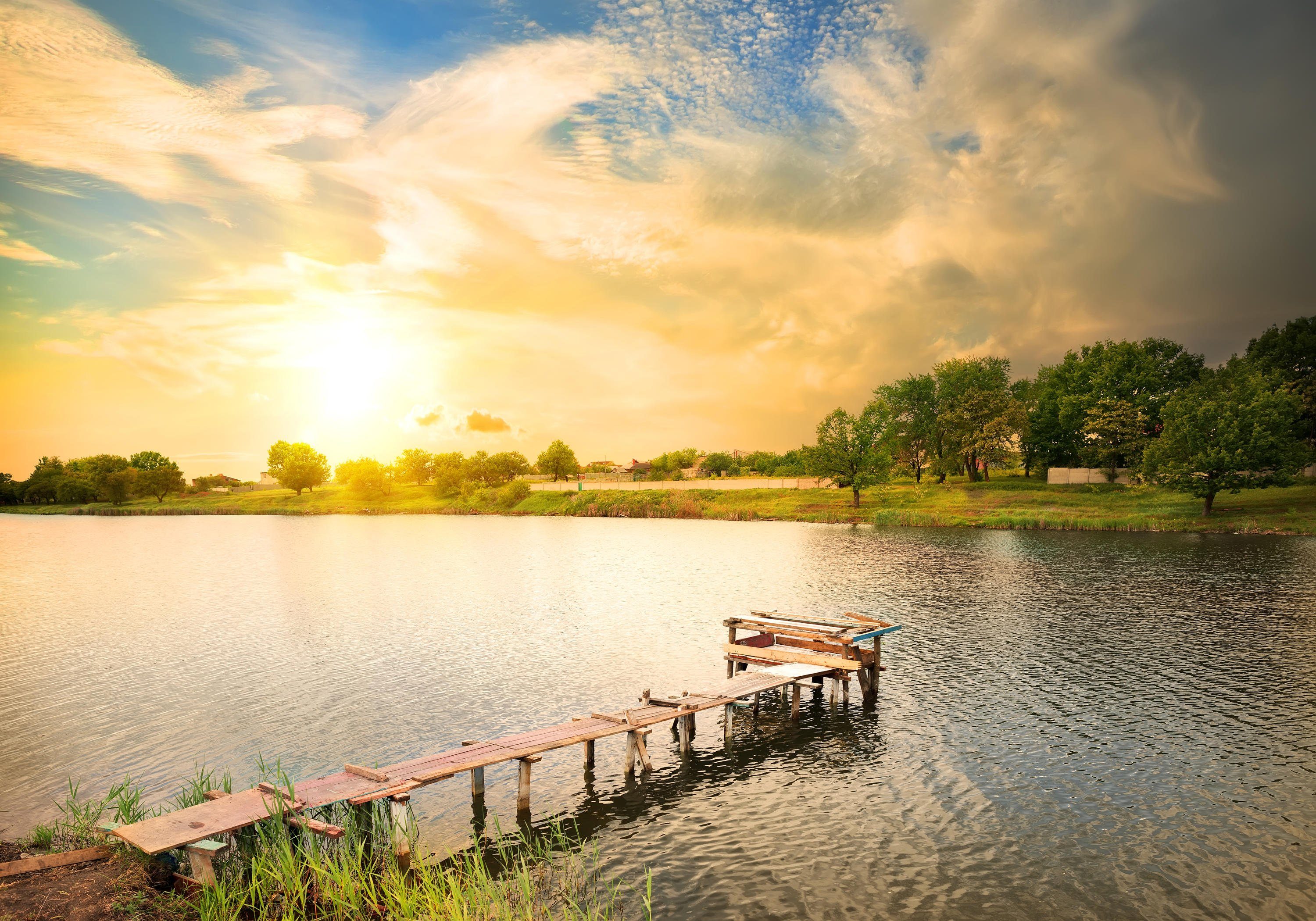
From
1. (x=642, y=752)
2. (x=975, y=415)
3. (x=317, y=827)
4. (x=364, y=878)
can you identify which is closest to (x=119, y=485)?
(x=975, y=415)

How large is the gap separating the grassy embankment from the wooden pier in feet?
214

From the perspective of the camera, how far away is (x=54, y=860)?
11.0m

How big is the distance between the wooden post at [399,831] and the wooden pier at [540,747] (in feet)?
0.07

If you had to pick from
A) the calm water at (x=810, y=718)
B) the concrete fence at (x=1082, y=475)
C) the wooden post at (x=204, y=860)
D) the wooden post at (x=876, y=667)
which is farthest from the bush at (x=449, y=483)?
the wooden post at (x=204, y=860)

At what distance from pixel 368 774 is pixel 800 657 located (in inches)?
563

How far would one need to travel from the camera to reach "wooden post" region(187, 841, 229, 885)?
35.1 feet

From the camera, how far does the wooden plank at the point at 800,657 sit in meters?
22.3

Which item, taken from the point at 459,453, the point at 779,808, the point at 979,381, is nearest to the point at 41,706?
the point at 779,808

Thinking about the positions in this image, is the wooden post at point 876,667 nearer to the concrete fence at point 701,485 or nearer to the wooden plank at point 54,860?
the wooden plank at point 54,860

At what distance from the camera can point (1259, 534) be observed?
226 feet

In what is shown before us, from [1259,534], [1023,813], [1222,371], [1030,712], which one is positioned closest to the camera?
[1023,813]

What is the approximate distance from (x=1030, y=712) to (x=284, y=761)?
20624 millimetres

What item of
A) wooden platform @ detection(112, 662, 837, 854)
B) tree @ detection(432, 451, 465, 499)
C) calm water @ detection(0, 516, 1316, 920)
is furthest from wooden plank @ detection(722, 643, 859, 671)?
tree @ detection(432, 451, 465, 499)

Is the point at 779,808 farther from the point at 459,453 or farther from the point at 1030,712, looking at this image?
the point at 459,453
